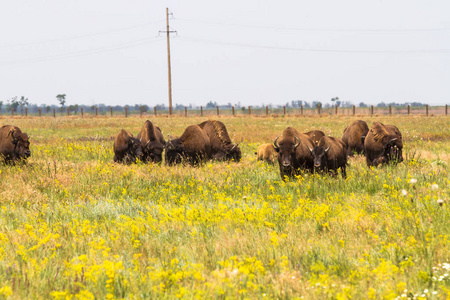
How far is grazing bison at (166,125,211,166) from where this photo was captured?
15.6 metres

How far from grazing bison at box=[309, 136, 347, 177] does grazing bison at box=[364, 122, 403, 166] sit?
223 centimetres

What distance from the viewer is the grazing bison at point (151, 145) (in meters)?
15.9

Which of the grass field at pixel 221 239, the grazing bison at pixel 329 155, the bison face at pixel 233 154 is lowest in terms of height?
the grass field at pixel 221 239

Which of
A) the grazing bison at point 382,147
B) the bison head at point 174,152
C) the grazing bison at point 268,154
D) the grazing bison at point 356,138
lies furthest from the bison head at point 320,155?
the grazing bison at point 356,138

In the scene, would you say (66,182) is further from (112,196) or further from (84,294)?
(84,294)

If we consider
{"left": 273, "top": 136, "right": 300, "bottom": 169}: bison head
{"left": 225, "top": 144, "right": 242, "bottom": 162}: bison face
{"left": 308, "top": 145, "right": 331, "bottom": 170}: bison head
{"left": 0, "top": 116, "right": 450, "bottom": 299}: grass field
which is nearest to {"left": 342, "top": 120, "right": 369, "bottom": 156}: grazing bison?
{"left": 225, "top": 144, "right": 242, "bottom": 162}: bison face

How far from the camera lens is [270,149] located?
16766 mm

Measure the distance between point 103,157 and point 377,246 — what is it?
1346cm

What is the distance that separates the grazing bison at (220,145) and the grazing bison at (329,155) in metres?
5.64

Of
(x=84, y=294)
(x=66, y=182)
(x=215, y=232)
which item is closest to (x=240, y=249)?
(x=215, y=232)

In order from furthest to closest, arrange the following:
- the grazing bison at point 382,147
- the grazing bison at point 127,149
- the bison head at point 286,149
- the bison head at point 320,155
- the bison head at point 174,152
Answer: the grazing bison at point 127,149 < the bison head at point 174,152 < the grazing bison at point 382,147 < the bison head at point 286,149 < the bison head at point 320,155

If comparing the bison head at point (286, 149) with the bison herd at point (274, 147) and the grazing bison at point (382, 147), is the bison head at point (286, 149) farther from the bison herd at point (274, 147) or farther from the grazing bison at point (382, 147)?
the grazing bison at point (382, 147)

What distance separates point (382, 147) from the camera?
14281 mm

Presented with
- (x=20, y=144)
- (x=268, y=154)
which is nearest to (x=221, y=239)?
(x=268, y=154)
